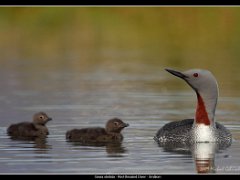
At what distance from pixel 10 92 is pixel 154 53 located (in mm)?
7415

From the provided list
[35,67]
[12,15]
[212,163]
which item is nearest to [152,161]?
[212,163]

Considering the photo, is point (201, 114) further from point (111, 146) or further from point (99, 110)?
point (99, 110)

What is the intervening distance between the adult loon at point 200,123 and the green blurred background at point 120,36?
741 cm

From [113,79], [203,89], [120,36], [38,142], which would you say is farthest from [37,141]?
Result: [120,36]

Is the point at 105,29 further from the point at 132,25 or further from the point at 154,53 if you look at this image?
the point at 154,53

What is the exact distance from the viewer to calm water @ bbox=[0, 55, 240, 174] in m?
11.5

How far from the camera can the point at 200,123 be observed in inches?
522

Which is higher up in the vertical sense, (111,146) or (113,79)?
(113,79)

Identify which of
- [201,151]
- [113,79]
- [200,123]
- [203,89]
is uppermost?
[113,79]

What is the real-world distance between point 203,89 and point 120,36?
14.5 meters

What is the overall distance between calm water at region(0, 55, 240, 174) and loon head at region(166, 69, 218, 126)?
436 millimetres

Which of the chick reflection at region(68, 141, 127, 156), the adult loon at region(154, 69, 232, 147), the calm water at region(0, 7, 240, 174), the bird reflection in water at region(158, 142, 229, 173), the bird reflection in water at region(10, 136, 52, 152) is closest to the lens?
the bird reflection in water at region(158, 142, 229, 173)

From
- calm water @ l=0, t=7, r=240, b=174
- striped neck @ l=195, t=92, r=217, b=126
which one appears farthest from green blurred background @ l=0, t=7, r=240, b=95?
striped neck @ l=195, t=92, r=217, b=126

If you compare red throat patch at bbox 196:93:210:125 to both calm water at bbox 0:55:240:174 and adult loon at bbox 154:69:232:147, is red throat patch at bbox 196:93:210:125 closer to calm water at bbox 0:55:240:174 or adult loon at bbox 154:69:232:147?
adult loon at bbox 154:69:232:147
